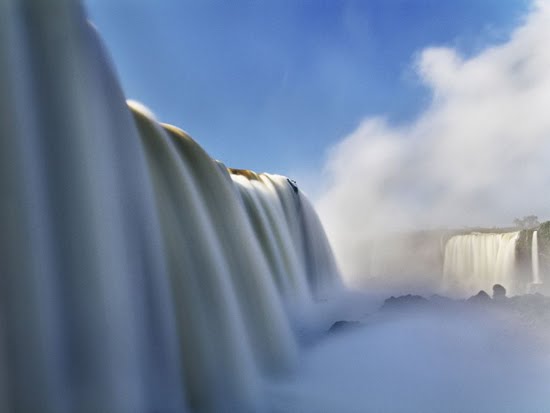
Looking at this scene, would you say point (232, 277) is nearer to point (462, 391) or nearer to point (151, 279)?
point (151, 279)

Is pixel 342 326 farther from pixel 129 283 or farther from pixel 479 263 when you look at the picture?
pixel 479 263

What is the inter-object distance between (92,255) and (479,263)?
18313 millimetres

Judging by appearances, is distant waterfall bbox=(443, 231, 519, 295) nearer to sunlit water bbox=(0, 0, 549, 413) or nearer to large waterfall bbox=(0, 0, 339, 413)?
sunlit water bbox=(0, 0, 549, 413)

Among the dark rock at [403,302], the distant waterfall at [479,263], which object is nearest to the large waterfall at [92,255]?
the dark rock at [403,302]

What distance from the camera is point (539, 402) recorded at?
2.83m

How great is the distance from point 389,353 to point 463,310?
9.91 feet

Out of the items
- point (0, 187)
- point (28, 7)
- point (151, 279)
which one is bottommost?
point (151, 279)

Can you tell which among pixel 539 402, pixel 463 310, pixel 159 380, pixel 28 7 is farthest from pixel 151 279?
pixel 463 310

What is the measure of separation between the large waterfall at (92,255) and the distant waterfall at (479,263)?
50.6ft

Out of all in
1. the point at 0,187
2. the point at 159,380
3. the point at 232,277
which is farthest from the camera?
the point at 232,277

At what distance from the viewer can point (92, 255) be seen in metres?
1.86

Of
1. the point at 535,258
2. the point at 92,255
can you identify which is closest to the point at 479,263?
the point at 535,258

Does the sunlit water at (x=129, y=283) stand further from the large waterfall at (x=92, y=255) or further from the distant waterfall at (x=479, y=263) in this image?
the distant waterfall at (x=479, y=263)

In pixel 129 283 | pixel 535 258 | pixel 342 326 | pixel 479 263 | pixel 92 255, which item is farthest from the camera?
pixel 479 263
